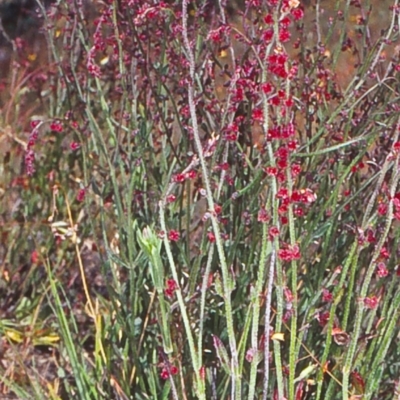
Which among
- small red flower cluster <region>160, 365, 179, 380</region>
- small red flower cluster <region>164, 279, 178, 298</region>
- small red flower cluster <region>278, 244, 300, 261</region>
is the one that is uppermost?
small red flower cluster <region>278, 244, 300, 261</region>

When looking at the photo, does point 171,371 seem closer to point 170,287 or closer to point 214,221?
point 170,287

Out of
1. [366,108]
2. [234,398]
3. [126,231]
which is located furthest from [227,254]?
[366,108]

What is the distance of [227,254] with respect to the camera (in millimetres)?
2115

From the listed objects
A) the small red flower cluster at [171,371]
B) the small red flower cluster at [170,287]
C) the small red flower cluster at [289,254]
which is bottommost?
the small red flower cluster at [171,371]

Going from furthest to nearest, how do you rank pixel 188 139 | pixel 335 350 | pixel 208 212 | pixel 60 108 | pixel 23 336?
pixel 60 108
pixel 23 336
pixel 188 139
pixel 335 350
pixel 208 212

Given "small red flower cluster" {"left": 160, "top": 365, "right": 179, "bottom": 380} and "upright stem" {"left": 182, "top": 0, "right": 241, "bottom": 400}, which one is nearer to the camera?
"upright stem" {"left": 182, "top": 0, "right": 241, "bottom": 400}

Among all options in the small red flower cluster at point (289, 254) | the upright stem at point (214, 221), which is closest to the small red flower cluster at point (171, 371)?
the upright stem at point (214, 221)

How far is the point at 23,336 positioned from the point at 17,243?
0.48 metres

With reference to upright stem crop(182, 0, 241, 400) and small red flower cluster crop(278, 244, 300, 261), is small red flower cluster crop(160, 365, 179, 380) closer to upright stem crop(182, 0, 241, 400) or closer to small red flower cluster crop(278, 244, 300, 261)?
upright stem crop(182, 0, 241, 400)

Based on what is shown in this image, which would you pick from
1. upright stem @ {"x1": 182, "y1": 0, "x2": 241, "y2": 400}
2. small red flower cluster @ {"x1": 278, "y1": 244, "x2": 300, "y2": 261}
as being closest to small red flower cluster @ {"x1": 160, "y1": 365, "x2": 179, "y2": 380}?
upright stem @ {"x1": 182, "y1": 0, "x2": 241, "y2": 400}

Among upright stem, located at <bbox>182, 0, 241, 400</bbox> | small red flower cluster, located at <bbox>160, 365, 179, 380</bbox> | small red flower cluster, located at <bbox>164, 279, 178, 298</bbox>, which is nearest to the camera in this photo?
upright stem, located at <bbox>182, 0, 241, 400</bbox>

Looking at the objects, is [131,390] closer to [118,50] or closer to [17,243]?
[118,50]

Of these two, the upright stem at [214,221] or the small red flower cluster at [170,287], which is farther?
the small red flower cluster at [170,287]

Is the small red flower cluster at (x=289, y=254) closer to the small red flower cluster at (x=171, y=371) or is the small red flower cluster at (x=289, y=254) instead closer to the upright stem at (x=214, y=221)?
the upright stem at (x=214, y=221)
